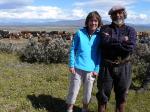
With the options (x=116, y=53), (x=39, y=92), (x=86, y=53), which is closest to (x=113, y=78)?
(x=116, y=53)

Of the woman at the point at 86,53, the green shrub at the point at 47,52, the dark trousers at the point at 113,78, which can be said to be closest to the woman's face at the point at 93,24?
the woman at the point at 86,53

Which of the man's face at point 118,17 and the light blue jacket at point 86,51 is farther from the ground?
the man's face at point 118,17

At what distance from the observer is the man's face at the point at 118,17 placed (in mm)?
7426

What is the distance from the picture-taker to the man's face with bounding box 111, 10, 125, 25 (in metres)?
7.43

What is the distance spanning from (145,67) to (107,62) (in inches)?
173

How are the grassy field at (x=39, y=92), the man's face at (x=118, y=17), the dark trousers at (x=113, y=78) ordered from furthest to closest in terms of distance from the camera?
the grassy field at (x=39, y=92) → the dark trousers at (x=113, y=78) → the man's face at (x=118, y=17)

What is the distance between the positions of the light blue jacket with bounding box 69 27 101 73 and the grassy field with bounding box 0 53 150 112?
1325 millimetres

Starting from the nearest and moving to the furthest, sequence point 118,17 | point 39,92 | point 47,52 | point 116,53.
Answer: point 118,17 → point 116,53 → point 39,92 → point 47,52

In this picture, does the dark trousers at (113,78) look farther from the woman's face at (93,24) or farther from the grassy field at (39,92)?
the grassy field at (39,92)

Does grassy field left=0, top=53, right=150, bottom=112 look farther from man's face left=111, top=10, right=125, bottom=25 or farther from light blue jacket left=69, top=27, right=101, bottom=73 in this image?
man's face left=111, top=10, right=125, bottom=25

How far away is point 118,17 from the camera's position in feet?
24.4

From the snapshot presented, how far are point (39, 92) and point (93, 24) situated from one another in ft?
9.37

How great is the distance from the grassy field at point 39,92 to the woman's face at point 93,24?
191 cm

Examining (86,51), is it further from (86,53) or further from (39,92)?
(39,92)
